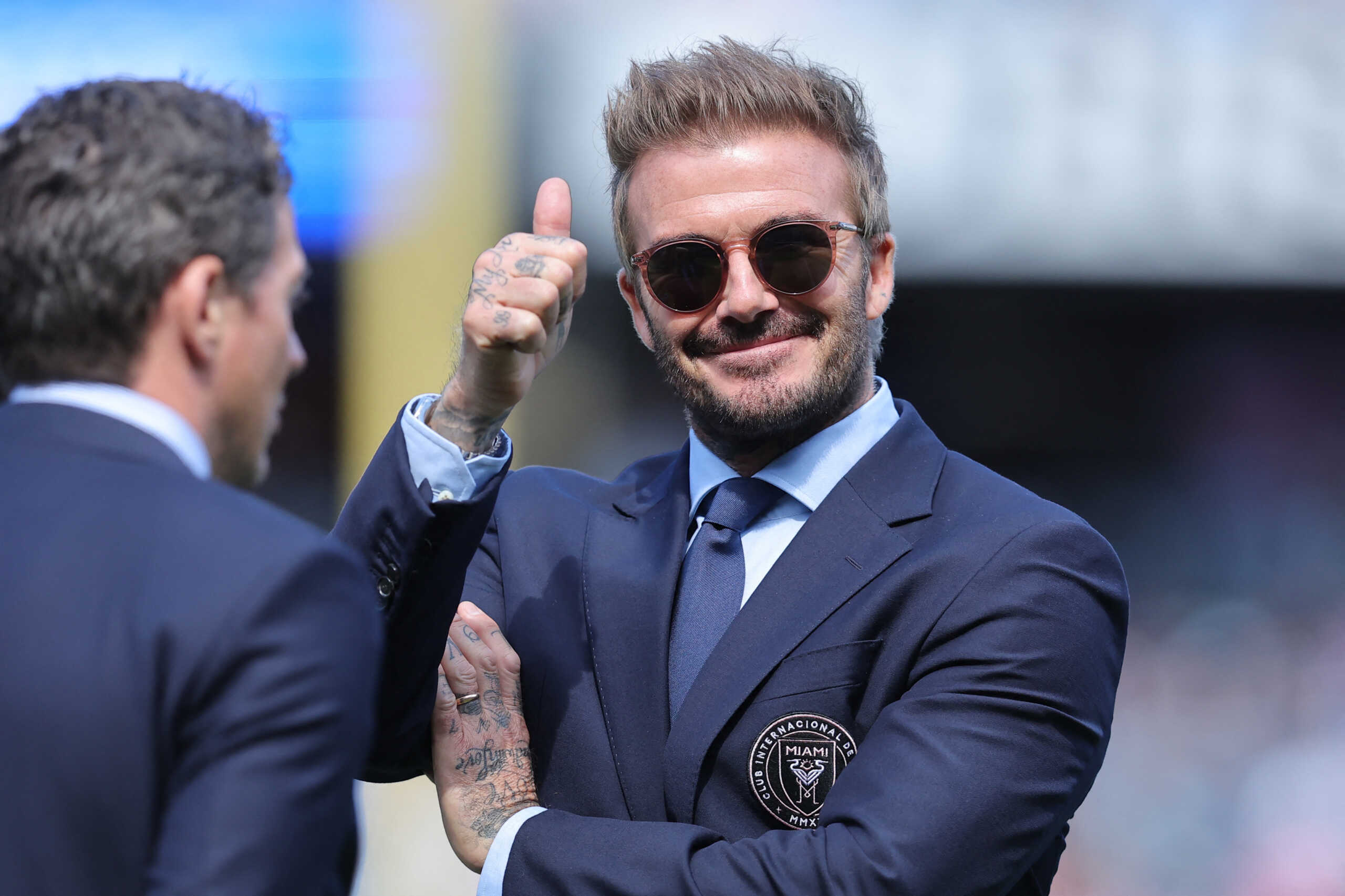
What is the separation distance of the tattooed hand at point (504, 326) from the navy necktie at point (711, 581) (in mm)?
512

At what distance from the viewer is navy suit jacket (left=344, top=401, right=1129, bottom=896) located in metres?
1.99

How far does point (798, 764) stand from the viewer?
214cm

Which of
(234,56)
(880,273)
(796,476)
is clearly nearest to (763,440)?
(796,476)

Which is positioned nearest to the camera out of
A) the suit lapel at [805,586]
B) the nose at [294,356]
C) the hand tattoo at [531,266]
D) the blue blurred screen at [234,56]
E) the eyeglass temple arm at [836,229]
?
the nose at [294,356]

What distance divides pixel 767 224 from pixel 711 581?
700 millimetres

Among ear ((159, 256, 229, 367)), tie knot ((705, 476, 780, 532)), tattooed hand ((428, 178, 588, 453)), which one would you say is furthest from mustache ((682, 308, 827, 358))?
ear ((159, 256, 229, 367))

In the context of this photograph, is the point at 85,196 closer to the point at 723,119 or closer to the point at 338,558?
the point at 338,558

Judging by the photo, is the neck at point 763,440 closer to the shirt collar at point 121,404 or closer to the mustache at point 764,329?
the mustache at point 764,329

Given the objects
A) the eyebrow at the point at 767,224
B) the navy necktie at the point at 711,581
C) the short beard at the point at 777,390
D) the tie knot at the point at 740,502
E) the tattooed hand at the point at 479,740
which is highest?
the eyebrow at the point at 767,224

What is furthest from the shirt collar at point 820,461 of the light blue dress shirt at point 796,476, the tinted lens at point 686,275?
the tinted lens at point 686,275

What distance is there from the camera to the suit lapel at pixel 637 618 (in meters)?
2.27

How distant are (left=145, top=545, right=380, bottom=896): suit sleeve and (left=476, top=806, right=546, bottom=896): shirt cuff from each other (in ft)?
2.63

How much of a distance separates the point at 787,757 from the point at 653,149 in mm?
1303

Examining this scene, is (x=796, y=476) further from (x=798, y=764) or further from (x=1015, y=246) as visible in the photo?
(x=1015, y=246)
